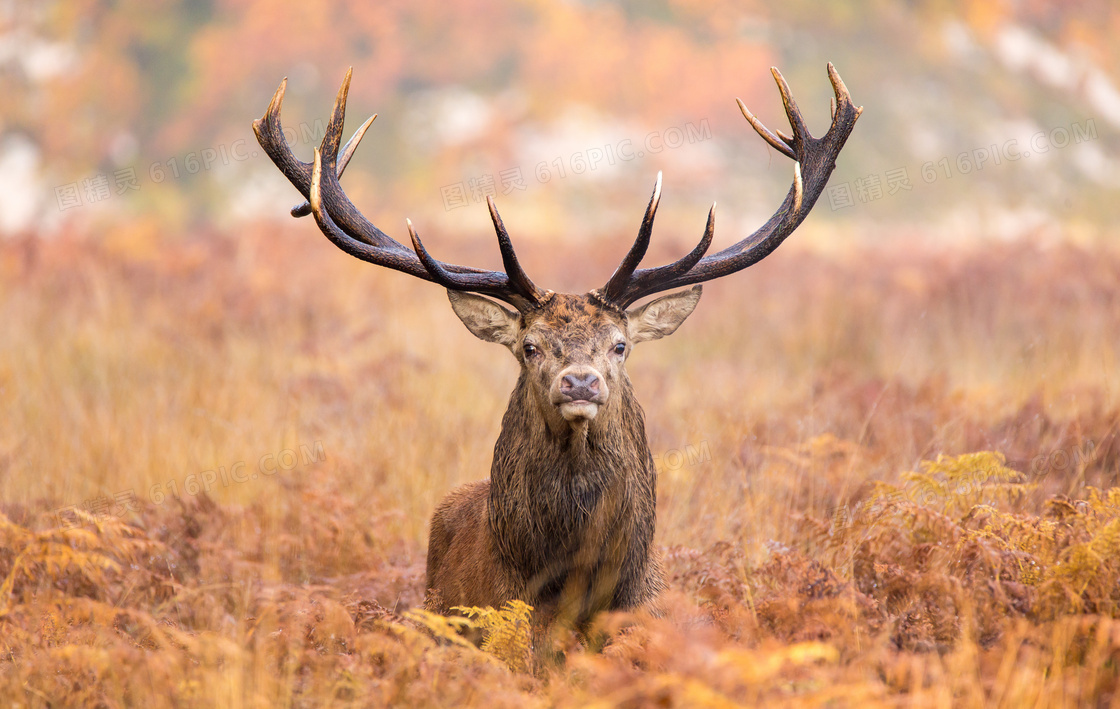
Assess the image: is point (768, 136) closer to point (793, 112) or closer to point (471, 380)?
point (793, 112)

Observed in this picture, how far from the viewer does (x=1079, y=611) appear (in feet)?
10.5

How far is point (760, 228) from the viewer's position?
4.43 m

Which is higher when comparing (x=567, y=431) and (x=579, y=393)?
(x=579, y=393)

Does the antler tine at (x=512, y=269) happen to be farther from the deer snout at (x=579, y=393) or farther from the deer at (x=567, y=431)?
the deer snout at (x=579, y=393)

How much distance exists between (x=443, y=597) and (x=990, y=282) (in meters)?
8.32

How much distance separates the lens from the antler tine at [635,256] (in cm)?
387

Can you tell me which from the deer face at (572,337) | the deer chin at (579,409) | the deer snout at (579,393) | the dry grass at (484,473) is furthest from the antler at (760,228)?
the dry grass at (484,473)

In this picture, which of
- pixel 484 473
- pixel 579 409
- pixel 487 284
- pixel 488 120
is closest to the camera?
pixel 579 409

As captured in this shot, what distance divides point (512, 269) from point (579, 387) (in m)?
0.73

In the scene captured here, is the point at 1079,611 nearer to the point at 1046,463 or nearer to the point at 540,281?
the point at 1046,463

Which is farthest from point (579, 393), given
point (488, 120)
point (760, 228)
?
point (488, 120)

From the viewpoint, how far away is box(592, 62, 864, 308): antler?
409 cm

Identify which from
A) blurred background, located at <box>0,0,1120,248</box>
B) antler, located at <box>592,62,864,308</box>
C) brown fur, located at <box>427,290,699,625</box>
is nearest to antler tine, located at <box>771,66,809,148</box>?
antler, located at <box>592,62,864,308</box>

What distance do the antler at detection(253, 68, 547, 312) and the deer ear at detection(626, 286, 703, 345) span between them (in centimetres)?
50
